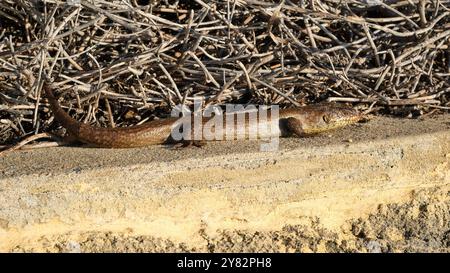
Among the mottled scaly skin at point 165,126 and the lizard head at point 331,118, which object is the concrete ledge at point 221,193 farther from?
the lizard head at point 331,118

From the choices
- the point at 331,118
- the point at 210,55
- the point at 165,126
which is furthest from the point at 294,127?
the point at 165,126

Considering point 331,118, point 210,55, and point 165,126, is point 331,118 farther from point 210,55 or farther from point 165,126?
point 165,126

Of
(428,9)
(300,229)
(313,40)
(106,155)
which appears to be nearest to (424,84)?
(428,9)

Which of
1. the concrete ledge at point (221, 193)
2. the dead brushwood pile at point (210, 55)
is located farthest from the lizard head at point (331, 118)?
the concrete ledge at point (221, 193)

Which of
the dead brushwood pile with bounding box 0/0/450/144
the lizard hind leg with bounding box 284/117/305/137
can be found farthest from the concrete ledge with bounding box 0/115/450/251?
the dead brushwood pile with bounding box 0/0/450/144

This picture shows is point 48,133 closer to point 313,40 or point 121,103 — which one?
point 121,103

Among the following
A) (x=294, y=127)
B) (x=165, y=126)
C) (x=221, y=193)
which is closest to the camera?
(x=221, y=193)
